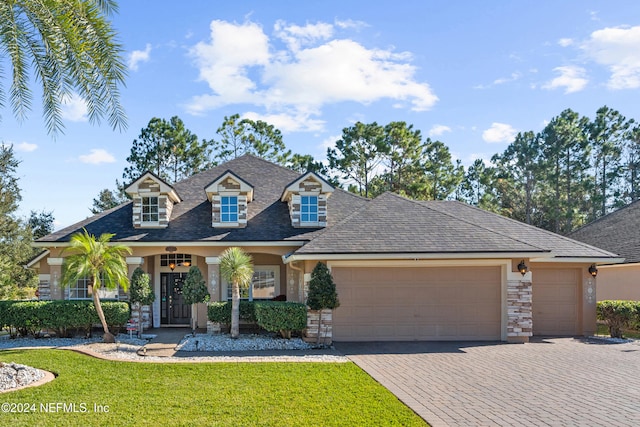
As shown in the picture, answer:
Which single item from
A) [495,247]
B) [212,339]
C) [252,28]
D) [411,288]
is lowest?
[212,339]

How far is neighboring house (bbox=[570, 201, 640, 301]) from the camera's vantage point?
61.1 ft

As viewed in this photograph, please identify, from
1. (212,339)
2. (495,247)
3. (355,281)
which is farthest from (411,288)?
(212,339)

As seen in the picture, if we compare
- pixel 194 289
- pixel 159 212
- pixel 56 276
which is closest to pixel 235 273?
pixel 194 289

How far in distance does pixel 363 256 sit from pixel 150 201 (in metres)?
8.14

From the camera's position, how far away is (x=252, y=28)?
500 inches

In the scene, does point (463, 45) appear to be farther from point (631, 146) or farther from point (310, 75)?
point (631, 146)

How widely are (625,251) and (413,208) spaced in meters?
9.72

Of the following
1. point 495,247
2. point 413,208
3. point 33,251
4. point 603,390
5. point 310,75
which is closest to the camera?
point 603,390

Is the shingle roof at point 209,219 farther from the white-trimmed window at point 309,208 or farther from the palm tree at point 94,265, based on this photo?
the palm tree at point 94,265

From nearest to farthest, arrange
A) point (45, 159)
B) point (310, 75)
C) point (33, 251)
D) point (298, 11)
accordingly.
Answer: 1. point (45, 159)
2. point (298, 11)
3. point (310, 75)
4. point (33, 251)

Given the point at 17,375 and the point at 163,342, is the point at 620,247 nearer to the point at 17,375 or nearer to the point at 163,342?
the point at 163,342

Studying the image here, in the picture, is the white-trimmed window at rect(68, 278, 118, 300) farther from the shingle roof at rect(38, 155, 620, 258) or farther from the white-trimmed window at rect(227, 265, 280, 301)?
the white-trimmed window at rect(227, 265, 280, 301)

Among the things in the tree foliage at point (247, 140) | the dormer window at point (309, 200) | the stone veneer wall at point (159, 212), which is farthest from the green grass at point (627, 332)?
the tree foliage at point (247, 140)

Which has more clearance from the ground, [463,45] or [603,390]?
[463,45]
